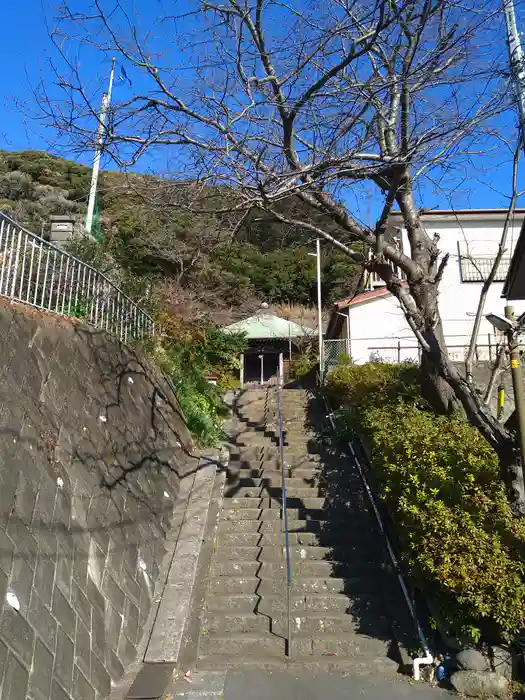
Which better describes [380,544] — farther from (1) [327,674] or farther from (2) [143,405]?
(2) [143,405]

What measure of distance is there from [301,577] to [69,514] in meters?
3.25

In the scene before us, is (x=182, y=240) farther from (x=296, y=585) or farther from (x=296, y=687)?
(x=296, y=687)

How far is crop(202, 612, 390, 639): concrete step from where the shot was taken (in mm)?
5598

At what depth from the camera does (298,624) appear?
5668mm

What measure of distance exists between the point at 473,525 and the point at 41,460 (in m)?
4.21

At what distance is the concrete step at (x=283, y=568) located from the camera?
6.49 m

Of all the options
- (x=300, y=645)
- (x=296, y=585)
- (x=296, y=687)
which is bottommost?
(x=296, y=687)

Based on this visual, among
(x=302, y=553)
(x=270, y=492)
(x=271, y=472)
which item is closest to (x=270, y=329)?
(x=271, y=472)

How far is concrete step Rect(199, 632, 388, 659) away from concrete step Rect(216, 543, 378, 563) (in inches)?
51.0

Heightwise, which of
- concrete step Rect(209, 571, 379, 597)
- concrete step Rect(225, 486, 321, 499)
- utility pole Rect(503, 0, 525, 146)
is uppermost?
utility pole Rect(503, 0, 525, 146)

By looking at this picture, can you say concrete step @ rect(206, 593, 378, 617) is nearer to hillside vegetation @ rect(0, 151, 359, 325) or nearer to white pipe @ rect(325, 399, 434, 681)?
white pipe @ rect(325, 399, 434, 681)

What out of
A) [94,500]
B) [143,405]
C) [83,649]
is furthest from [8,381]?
[143,405]

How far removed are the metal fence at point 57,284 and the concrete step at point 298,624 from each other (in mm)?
4225

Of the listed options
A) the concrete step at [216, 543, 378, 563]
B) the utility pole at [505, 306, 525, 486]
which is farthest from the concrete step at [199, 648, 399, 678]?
the utility pole at [505, 306, 525, 486]
